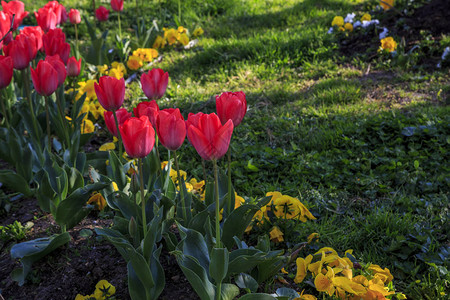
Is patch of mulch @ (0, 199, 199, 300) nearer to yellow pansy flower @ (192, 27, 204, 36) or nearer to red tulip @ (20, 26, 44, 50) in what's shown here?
red tulip @ (20, 26, 44, 50)

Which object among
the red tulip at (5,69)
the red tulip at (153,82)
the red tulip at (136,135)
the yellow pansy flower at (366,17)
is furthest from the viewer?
the yellow pansy flower at (366,17)

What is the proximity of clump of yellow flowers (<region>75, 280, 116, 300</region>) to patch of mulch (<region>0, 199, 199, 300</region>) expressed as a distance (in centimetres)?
5

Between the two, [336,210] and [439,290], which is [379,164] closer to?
[336,210]

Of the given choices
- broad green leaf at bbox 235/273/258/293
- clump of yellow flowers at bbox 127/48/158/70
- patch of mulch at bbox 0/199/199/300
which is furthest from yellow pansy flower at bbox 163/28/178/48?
broad green leaf at bbox 235/273/258/293

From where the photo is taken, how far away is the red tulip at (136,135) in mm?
1444

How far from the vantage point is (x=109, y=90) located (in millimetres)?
1816

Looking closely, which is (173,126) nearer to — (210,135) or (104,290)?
(210,135)

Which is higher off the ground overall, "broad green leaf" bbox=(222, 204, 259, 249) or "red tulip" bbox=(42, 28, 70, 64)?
"red tulip" bbox=(42, 28, 70, 64)

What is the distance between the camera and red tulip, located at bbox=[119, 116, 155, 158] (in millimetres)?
1444

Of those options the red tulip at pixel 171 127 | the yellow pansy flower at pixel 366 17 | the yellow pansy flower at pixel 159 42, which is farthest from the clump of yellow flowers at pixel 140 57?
the red tulip at pixel 171 127

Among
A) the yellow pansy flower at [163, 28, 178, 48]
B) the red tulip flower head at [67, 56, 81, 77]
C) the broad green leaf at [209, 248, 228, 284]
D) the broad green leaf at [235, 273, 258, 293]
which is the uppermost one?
the red tulip flower head at [67, 56, 81, 77]

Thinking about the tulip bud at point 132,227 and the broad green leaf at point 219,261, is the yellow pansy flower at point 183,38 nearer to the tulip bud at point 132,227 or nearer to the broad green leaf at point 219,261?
the tulip bud at point 132,227

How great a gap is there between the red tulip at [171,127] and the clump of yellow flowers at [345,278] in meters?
0.71

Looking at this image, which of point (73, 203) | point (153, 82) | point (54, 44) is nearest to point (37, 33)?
point (54, 44)
